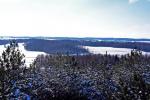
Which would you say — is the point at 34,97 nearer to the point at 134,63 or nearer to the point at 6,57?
the point at 6,57

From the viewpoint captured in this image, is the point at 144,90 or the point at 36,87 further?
the point at 36,87

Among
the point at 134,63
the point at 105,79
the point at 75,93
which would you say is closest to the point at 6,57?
the point at 75,93

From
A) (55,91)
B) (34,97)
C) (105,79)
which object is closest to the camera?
(34,97)

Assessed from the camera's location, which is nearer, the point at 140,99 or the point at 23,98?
the point at 140,99

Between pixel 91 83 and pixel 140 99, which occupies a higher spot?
pixel 140 99

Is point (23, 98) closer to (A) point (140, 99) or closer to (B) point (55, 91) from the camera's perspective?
(B) point (55, 91)

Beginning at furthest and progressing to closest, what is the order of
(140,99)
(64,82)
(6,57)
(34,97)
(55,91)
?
(64,82) < (55,91) < (34,97) < (6,57) < (140,99)

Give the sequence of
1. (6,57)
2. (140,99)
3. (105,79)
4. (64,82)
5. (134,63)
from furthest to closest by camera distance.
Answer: (134,63) < (105,79) < (64,82) < (6,57) < (140,99)

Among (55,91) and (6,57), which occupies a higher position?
(6,57)

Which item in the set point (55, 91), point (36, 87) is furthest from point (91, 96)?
point (36, 87)
